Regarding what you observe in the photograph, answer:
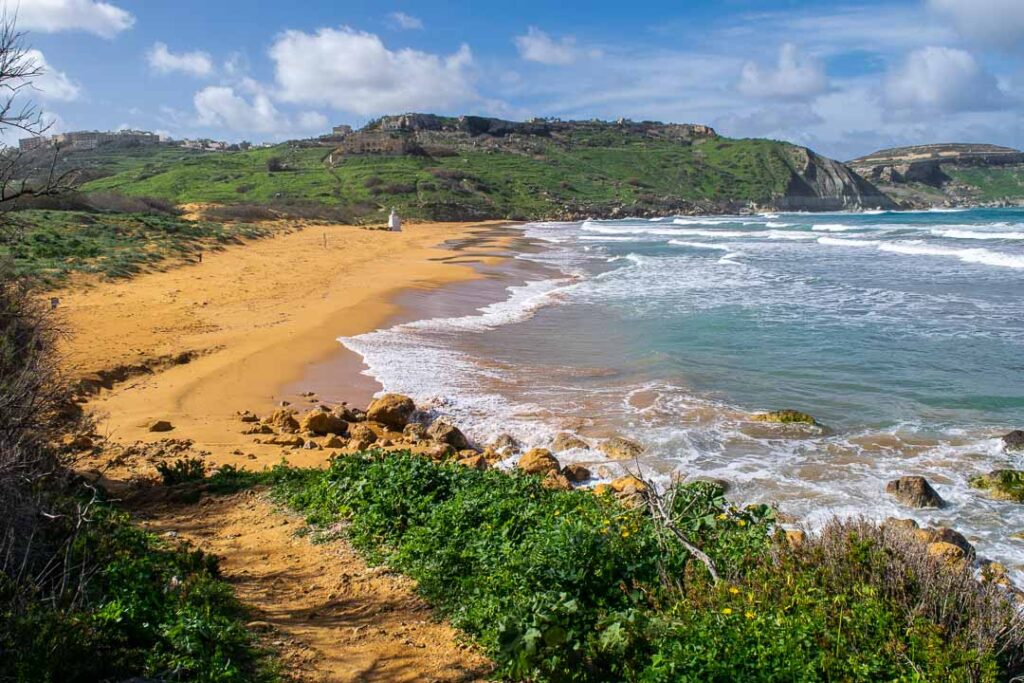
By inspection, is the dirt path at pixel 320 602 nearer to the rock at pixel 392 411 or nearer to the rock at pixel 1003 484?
the rock at pixel 392 411

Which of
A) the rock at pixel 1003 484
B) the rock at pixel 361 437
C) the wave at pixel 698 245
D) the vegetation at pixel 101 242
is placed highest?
the vegetation at pixel 101 242

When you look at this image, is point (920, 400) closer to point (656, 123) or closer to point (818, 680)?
point (818, 680)

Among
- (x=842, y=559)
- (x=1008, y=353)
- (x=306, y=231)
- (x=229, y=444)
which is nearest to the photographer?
(x=842, y=559)

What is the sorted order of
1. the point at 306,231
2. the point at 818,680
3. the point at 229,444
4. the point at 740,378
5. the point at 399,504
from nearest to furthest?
1. the point at 818,680
2. the point at 399,504
3. the point at 229,444
4. the point at 740,378
5. the point at 306,231

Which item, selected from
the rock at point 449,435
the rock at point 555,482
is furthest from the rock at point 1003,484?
the rock at point 449,435

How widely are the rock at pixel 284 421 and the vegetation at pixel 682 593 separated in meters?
4.48

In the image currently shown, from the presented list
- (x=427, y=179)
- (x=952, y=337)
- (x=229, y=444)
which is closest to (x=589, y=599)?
(x=229, y=444)

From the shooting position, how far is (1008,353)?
52.5 feet

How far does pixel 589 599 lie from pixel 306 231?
4460cm

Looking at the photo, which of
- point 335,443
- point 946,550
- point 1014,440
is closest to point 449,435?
point 335,443

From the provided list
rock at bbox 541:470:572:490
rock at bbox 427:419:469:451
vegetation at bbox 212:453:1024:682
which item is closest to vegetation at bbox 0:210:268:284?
rock at bbox 427:419:469:451

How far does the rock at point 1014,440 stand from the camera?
1034 cm

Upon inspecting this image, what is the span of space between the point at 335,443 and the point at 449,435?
166cm

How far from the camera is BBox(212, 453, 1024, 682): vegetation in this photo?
391 centimetres
